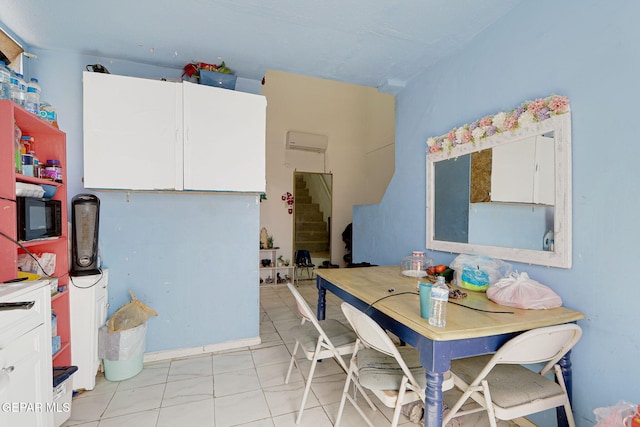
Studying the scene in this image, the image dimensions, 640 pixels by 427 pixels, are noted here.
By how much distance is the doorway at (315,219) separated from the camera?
6.51m

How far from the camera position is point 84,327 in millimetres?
2041

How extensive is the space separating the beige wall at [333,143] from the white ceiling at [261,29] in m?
2.85

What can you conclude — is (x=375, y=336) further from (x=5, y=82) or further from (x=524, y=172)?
(x=5, y=82)

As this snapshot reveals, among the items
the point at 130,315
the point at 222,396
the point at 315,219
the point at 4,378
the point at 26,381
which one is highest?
the point at 315,219

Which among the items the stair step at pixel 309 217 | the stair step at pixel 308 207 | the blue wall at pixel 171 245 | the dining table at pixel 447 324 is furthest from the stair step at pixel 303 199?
the dining table at pixel 447 324

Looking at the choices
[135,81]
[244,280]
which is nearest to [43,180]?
[135,81]

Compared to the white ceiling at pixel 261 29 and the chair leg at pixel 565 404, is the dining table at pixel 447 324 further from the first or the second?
the white ceiling at pixel 261 29

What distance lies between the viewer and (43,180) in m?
1.71

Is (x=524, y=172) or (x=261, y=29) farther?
(x=261, y=29)

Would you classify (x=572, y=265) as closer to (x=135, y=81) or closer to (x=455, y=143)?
(x=455, y=143)

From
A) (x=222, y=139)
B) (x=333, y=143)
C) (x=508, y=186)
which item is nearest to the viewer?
(x=508, y=186)

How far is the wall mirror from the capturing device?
5.34ft

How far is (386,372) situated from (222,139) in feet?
6.65

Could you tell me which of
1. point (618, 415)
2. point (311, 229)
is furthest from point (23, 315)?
point (311, 229)
